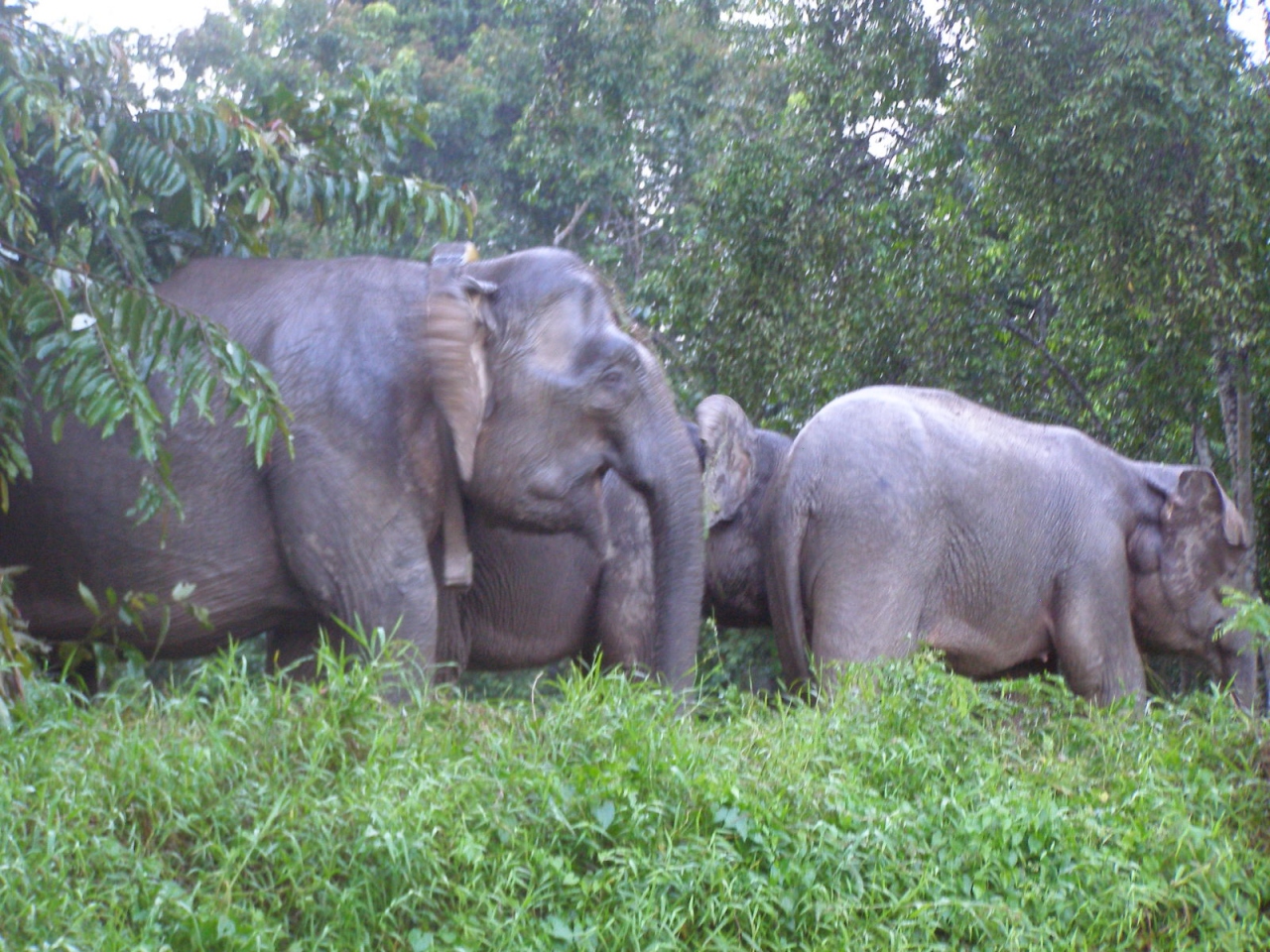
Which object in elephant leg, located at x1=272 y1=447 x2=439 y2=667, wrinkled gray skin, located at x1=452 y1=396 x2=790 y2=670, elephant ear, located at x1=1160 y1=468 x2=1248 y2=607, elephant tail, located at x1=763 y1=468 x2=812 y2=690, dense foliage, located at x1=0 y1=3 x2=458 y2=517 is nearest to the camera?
dense foliage, located at x1=0 y1=3 x2=458 y2=517

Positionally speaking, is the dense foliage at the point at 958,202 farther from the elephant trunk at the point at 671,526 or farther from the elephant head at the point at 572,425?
the elephant trunk at the point at 671,526

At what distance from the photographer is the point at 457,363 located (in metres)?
5.47

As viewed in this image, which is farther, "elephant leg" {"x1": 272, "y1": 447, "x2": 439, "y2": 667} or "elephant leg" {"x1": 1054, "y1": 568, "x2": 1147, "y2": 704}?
"elephant leg" {"x1": 1054, "y1": 568, "x2": 1147, "y2": 704}

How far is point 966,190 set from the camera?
9.73 m

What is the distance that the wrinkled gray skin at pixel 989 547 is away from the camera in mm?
6469

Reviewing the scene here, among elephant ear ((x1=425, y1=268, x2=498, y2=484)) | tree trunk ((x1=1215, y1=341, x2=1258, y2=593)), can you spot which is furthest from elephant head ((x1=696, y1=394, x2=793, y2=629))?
tree trunk ((x1=1215, y1=341, x2=1258, y2=593))

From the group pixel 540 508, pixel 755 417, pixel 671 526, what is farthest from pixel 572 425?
pixel 755 417

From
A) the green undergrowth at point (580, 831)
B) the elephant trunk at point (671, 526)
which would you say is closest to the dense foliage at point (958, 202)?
the elephant trunk at point (671, 526)

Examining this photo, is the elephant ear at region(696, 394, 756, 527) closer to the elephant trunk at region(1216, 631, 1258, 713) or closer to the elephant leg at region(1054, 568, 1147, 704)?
the elephant leg at region(1054, 568, 1147, 704)

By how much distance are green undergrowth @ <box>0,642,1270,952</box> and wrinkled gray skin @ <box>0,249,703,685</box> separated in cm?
81

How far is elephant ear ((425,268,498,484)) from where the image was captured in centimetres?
547

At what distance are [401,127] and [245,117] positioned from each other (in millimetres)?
863

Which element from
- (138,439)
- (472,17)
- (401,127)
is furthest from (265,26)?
(138,439)

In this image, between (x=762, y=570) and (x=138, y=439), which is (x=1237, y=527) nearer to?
(x=762, y=570)
